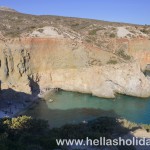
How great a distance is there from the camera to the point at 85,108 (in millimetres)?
42656

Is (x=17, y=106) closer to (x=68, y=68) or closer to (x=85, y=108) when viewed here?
(x=85, y=108)

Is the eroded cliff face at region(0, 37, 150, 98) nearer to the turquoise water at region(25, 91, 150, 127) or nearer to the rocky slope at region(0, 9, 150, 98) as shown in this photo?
the rocky slope at region(0, 9, 150, 98)

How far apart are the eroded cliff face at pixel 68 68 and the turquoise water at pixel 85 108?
267cm

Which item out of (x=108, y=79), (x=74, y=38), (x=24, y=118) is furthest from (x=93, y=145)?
(x=74, y=38)

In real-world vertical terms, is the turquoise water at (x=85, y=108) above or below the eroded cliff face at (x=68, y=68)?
below

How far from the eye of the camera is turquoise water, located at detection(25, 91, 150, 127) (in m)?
38.2

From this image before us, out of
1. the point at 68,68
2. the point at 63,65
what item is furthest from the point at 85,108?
the point at 63,65

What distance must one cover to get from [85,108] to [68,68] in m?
14.8

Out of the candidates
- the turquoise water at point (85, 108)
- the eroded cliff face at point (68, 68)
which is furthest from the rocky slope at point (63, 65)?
the turquoise water at point (85, 108)

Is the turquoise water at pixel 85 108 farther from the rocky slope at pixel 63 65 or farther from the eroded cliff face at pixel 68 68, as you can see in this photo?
the rocky slope at pixel 63 65

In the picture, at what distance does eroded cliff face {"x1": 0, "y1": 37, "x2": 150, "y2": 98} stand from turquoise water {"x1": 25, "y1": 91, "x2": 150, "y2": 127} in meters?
2.67

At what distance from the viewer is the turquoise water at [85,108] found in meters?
38.2

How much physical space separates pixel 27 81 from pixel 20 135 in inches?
1209

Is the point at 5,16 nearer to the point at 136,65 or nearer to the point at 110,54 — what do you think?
the point at 110,54
